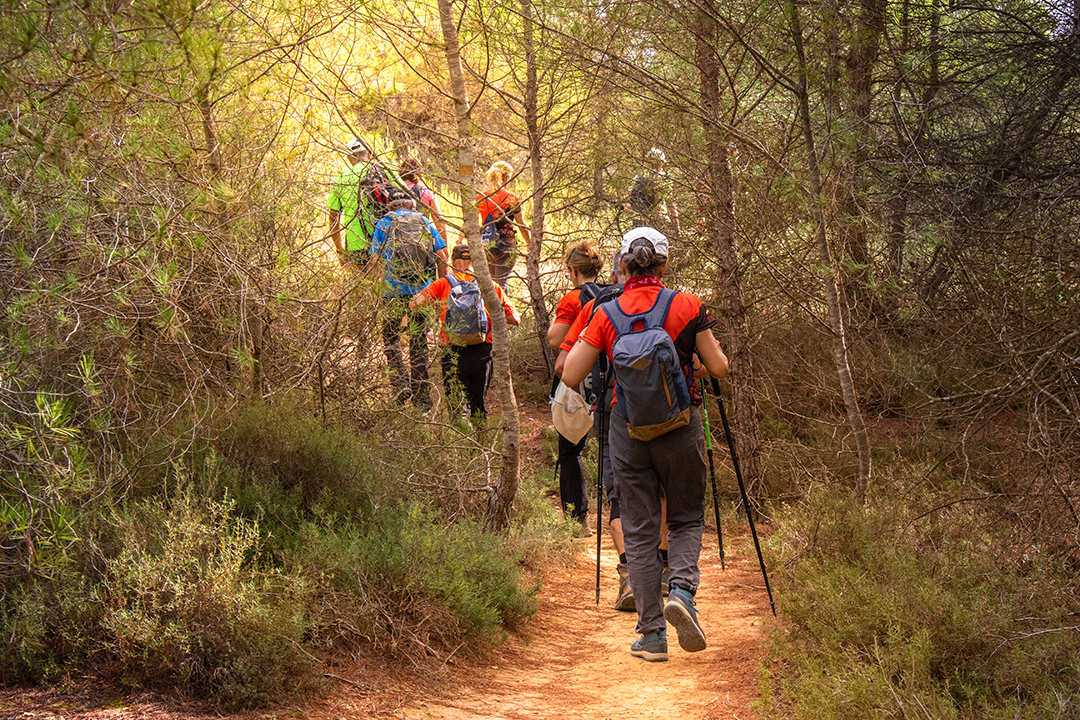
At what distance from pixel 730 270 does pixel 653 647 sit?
366 centimetres

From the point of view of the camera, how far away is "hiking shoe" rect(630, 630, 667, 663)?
4.91 meters

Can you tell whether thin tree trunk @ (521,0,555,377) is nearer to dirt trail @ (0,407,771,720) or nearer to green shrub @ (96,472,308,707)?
dirt trail @ (0,407,771,720)

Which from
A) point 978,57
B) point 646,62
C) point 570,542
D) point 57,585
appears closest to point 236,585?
point 57,585

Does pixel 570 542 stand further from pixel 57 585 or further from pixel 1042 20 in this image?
pixel 1042 20

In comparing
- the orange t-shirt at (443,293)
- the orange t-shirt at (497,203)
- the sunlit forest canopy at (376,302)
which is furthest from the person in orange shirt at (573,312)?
the orange t-shirt at (497,203)

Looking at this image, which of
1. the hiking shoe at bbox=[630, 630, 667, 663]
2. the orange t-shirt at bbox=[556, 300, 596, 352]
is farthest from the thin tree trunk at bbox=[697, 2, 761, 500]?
the hiking shoe at bbox=[630, 630, 667, 663]

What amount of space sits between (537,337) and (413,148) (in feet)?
15.8

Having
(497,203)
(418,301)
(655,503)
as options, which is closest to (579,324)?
(655,503)

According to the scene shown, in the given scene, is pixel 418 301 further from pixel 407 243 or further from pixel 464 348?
pixel 464 348

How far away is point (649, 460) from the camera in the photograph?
494cm

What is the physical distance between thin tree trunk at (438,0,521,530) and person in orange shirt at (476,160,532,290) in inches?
95.4

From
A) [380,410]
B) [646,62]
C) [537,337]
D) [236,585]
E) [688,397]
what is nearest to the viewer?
[236,585]

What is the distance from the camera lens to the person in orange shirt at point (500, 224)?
9047 millimetres

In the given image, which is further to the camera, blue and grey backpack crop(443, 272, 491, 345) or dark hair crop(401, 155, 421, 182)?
blue and grey backpack crop(443, 272, 491, 345)
